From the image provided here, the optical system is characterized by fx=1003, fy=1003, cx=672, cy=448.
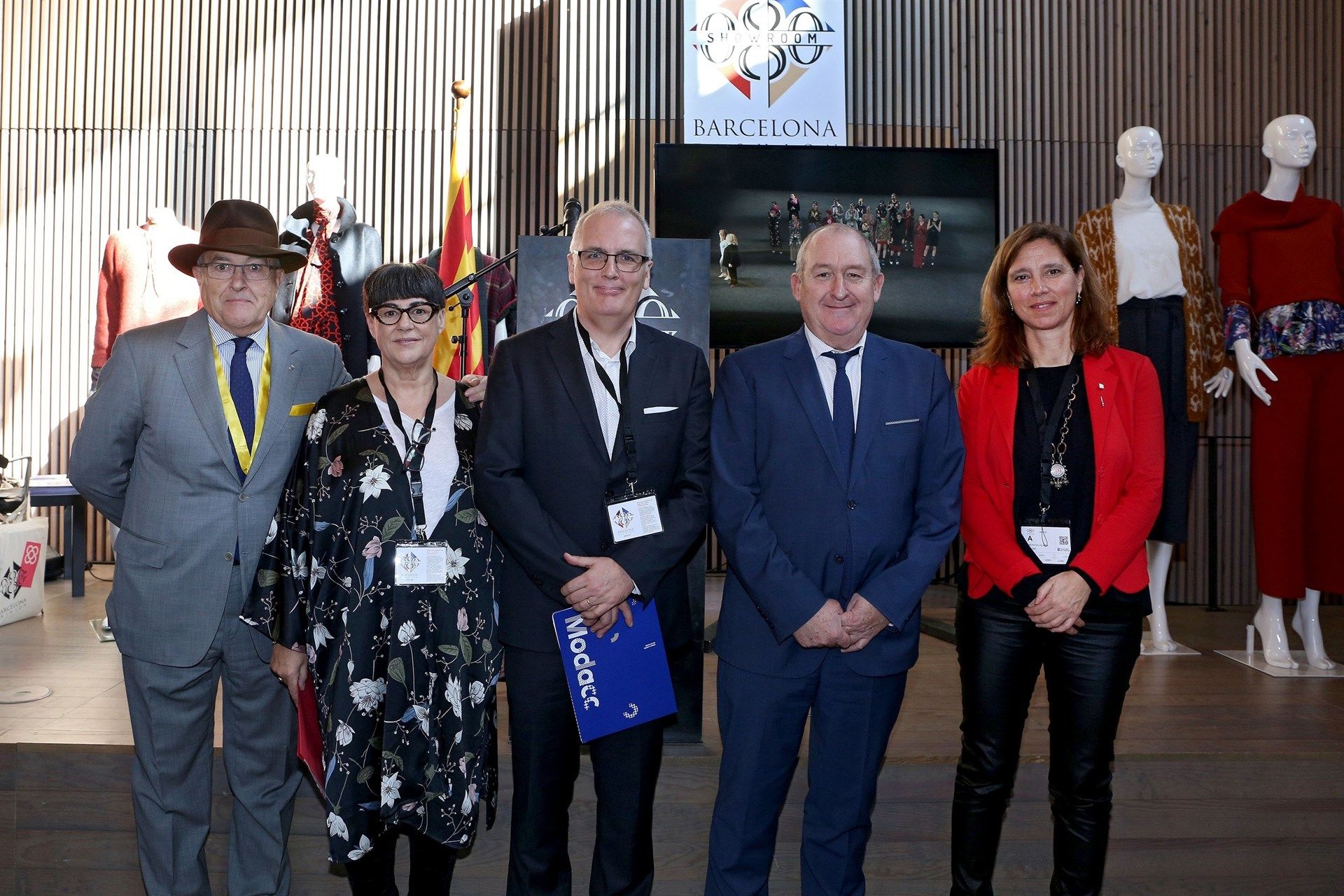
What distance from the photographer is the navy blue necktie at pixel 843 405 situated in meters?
2.16

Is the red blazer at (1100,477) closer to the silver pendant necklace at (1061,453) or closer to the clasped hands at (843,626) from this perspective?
the silver pendant necklace at (1061,453)

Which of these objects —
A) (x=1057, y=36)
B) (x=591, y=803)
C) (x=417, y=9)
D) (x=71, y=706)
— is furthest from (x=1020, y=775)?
(x=417, y=9)

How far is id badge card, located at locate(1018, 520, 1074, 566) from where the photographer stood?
220 cm

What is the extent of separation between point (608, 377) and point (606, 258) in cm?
25

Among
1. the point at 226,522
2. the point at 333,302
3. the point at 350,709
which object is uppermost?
the point at 333,302

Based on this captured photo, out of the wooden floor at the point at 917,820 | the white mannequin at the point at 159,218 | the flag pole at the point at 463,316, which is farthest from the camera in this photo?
the white mannequin at the point at 159,218

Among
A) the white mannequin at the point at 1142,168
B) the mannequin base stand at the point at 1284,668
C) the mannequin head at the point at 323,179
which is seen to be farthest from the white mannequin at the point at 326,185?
the mannequin base stand at the point at 1284,668

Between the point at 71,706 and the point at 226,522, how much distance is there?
1.59 metres

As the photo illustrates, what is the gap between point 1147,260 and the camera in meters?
4.12

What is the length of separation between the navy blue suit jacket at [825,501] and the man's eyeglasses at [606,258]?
1.09 feet

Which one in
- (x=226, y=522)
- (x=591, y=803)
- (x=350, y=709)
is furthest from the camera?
(x=591, y=803)

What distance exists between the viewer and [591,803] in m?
2.79

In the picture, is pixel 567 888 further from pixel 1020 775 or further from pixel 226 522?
pixel 1020 775

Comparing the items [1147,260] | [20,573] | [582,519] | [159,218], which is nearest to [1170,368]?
[1147,260]
